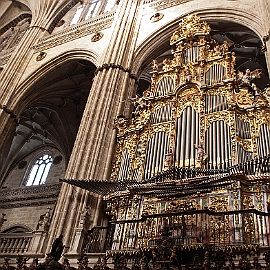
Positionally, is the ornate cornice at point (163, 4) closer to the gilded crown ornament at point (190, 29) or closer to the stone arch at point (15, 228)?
the gilded crown ornament at point (190, 29)

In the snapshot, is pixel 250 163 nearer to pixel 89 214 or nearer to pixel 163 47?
pixel 89 214

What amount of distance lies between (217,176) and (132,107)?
606 cm

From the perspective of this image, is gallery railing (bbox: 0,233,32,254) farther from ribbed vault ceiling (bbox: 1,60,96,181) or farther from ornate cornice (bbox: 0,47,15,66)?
ornate cornice (bbox: 0,47,15,66)

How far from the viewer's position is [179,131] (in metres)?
11.2

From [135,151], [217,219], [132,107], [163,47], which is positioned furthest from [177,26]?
[217,219]

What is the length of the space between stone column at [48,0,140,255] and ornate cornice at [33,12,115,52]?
1384mm

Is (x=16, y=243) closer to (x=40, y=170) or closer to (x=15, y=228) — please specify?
(x=15, y=228)

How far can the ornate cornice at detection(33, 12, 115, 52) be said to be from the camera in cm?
1850

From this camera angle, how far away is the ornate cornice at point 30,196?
2169cm

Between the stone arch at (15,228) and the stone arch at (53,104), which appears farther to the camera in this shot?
the stone arch at (15,228)

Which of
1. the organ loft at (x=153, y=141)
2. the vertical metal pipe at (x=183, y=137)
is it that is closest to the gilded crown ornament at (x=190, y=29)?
the organ loft at (x=153, y=141)

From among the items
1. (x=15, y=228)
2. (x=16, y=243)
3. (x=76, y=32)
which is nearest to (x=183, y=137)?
(x=16, y=243)

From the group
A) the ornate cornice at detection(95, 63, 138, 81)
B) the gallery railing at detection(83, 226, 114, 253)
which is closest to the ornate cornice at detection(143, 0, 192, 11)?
the ornate cornice at detection(95, 63, 138, 81)

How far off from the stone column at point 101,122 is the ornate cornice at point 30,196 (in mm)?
9415
